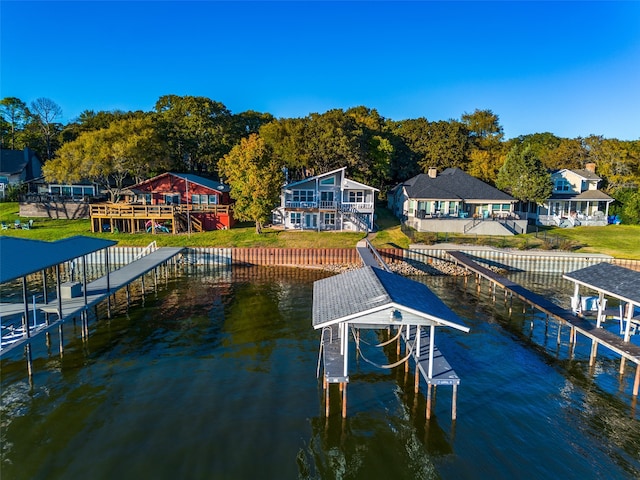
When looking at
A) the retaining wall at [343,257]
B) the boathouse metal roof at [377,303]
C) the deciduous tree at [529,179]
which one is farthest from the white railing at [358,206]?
the boathouse metal roof at [377,303]

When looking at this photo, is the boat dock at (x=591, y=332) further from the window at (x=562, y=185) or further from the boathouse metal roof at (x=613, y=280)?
the window at (x=562, y=185)

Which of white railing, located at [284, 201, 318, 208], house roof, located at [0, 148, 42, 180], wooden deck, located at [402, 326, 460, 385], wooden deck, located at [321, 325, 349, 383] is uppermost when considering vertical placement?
house roof, located at [0, 148, 42, 180]

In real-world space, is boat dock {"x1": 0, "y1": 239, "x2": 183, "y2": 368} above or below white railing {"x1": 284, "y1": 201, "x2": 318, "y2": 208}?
below

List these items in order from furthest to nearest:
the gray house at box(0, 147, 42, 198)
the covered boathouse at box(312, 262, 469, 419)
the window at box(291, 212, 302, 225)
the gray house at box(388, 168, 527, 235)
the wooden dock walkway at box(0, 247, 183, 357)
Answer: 1. the gray house at box(0, 147, 42, 198)
2. the window at box(291, 212, 302, 225)
3. the gray house at box(388, 168, 527, 235)
4. the wooden dock walkway at box(0, 247, 183, 357)
5. the covered boathouse at box(312, 262, 469, 419)

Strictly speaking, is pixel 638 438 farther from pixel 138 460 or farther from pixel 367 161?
pixel 367 161

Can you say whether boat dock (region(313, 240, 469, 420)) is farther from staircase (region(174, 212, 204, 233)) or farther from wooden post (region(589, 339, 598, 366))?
staircase (region(174, 212, 204, 233))

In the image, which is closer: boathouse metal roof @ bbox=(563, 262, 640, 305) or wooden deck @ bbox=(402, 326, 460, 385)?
wooden deck @ bbox=(402, 326, 460, 385)

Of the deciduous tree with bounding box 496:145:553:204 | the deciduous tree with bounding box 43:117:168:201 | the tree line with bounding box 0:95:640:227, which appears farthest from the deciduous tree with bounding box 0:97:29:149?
the deciduous tree with bounding box 496:145:553:204
